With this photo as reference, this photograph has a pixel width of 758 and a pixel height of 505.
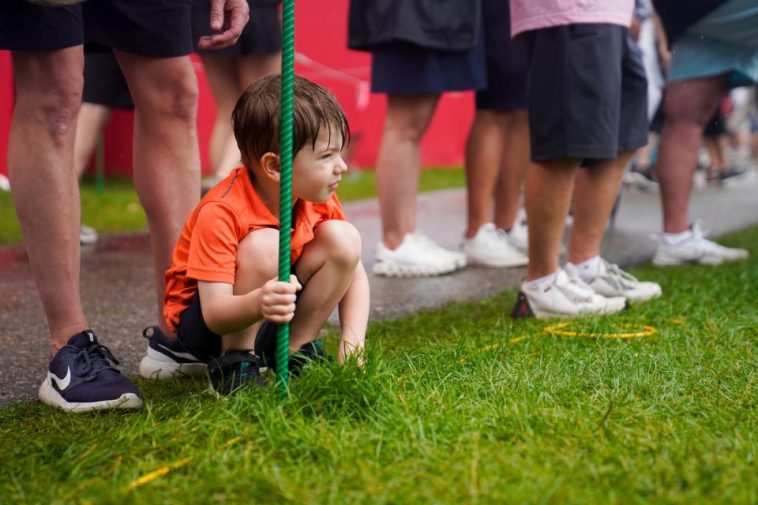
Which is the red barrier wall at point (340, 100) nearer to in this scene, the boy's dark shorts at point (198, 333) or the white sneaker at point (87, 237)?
the white sneaker at point (87, 237)

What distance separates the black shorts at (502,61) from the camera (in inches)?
167

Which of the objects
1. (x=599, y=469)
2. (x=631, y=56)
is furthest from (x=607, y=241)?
(x=599, y=469)

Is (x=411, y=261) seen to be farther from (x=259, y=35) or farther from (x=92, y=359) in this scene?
(x=92, y=359)

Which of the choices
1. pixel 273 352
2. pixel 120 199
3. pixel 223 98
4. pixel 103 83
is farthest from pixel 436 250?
pixel 120 199

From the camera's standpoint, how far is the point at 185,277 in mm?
2186

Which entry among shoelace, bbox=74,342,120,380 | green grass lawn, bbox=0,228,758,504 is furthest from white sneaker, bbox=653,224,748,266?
shoelace, bbox=74,342,120,380

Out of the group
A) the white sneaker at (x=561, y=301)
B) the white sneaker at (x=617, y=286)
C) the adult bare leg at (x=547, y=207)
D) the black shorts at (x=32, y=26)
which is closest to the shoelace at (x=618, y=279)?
the white sneaker at (x=617, y=286)

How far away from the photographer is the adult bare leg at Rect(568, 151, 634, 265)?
10.8ft

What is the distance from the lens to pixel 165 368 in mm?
2488

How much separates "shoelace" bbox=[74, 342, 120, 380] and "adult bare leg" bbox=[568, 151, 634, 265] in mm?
1716

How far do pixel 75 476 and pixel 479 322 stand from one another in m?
1.62

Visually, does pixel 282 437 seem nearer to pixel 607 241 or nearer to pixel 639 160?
pixel 607 241

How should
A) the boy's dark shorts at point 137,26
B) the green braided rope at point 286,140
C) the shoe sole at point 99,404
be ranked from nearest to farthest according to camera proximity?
the green braided rope at point 286,140
the shoe sole at point 99,404
the boy's dark shorts at point 137,26

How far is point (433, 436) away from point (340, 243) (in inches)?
21.7
